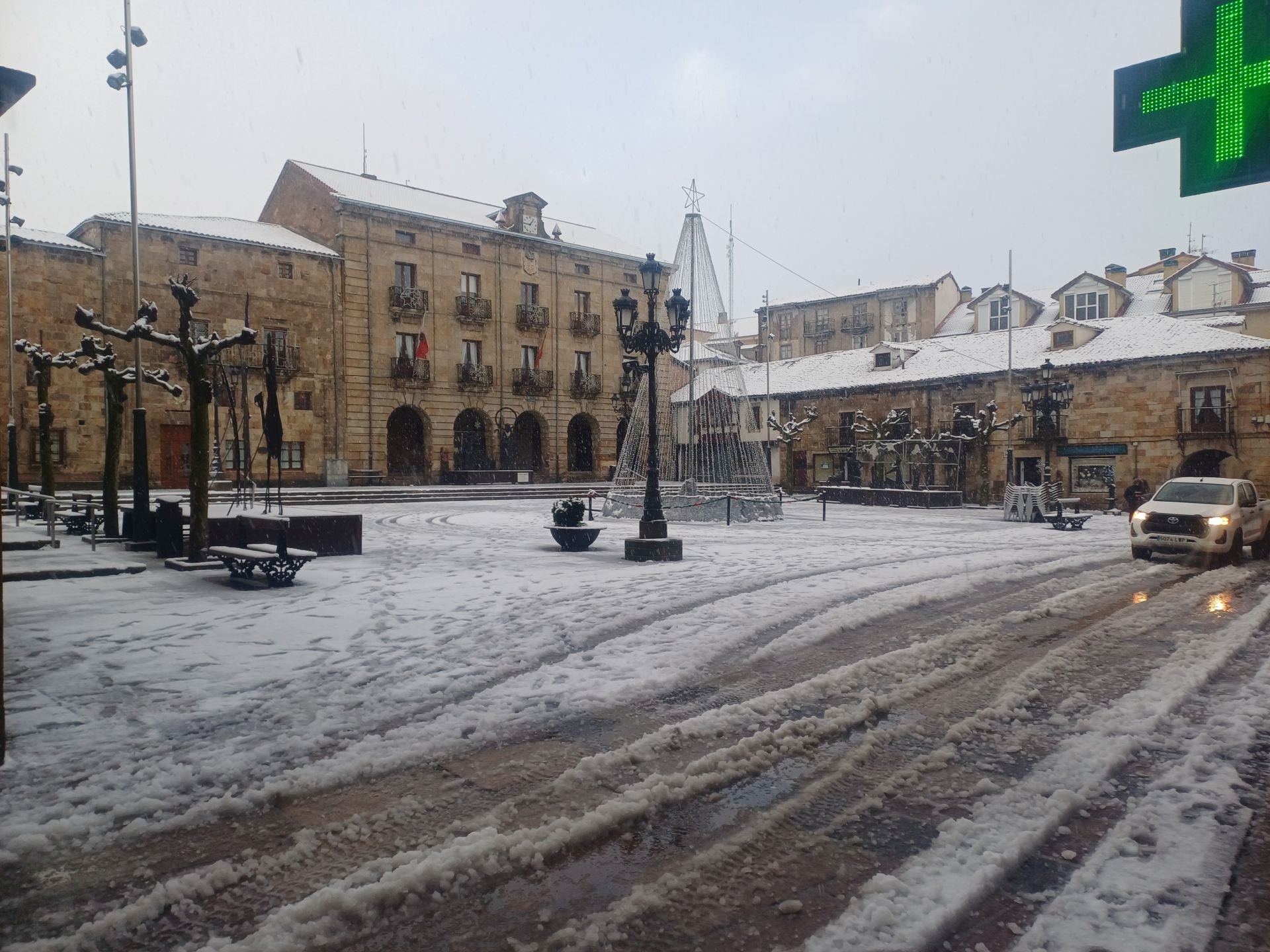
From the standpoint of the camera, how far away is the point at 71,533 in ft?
49.9

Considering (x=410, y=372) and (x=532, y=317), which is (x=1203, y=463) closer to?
(x=532, y=317)

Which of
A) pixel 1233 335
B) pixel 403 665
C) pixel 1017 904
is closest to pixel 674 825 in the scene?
pixel 1017 904

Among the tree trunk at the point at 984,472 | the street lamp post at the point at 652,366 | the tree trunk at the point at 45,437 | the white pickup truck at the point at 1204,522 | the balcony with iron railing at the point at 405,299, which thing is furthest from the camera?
the balcony with iron railing at the point at 405,299

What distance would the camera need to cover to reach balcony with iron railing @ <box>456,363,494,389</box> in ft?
122

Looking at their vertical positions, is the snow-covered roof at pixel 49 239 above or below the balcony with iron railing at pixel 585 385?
above

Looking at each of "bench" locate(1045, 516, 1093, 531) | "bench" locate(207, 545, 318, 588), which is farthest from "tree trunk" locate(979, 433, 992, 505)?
"bench" locate(207, 545, 318, 588)

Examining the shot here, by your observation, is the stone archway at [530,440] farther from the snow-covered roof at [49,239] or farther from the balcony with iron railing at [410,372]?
the snow-covered roof at [49,239]

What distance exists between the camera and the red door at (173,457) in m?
30.7

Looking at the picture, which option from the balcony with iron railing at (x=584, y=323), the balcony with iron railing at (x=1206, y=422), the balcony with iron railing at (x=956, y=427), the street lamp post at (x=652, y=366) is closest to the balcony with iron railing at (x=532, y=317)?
the balcony with iron railing at (x=584, y=323)

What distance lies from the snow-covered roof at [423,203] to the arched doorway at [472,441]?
28.7 feet

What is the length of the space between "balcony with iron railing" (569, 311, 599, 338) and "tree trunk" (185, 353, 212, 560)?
3078 centimetres

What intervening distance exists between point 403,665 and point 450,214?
3562 centimetres

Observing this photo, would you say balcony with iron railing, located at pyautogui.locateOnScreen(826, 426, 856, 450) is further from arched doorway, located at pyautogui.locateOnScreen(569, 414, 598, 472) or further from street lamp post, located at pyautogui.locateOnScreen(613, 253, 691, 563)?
street lamp post, located at pyautogui.locateOnScreen(613, 253, 691, 563)

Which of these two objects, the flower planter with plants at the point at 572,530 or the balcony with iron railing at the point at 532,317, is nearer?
the flower planter with plants at the point at 572,530
